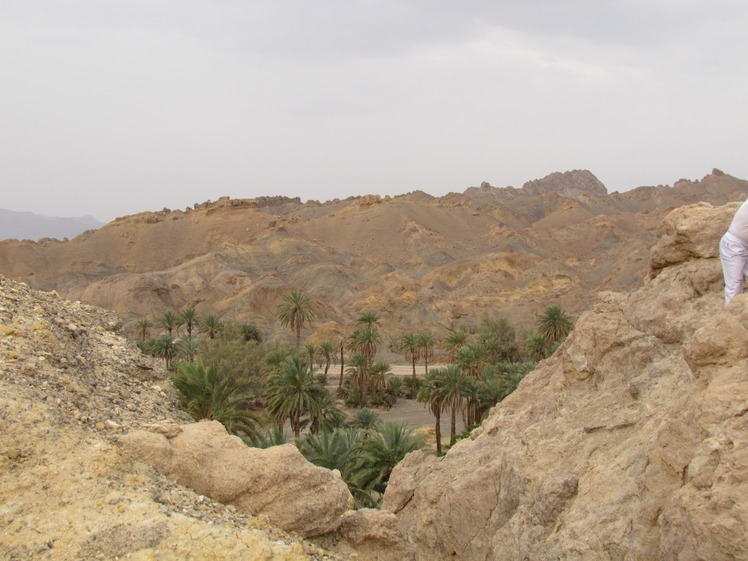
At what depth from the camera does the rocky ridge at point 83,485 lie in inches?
187

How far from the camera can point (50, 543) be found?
463cm

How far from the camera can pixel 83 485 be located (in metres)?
5.29

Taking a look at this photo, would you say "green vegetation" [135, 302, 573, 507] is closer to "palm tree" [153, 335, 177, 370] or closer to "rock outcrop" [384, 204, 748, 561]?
"palm tree" [153, 335, 177, 370]

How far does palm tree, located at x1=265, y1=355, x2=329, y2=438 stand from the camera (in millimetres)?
22391

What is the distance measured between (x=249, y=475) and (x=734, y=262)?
6.35 meters

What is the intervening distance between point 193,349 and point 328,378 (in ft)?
58.5

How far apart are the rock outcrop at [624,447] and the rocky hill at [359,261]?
50.1 metres

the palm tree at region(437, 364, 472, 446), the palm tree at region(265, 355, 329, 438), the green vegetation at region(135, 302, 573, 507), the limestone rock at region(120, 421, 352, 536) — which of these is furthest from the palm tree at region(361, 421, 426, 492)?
the limestone rock at region(120, 421, 352, 536)

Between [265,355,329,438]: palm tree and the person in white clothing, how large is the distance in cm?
1681

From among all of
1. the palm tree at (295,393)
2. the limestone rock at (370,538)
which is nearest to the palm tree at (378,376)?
the palm tree at (295,393)

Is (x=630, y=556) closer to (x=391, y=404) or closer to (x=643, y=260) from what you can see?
(x=391, y=404)

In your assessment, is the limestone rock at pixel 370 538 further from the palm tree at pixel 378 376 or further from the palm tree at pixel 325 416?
the palm tree at pixel 378 376

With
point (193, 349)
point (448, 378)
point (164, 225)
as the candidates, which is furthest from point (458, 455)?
point (164, 225)

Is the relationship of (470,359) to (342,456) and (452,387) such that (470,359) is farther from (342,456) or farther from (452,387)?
(342,456)
